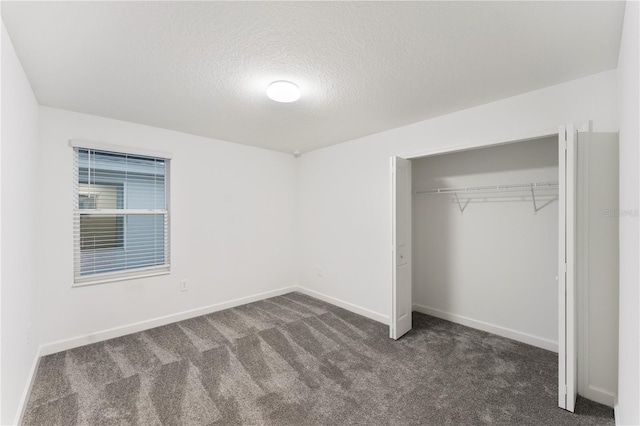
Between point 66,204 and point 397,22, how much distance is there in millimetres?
3490

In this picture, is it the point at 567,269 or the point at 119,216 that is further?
the point at 119,216

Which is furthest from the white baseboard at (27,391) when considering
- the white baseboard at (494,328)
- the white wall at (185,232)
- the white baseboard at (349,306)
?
the white baseboard at (494,328)

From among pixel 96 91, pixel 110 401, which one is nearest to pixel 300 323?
pixel 110 401

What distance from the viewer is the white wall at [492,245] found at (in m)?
2.93

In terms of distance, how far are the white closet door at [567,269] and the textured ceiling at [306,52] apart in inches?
25.4

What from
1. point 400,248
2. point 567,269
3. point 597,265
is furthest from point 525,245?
point 400,248

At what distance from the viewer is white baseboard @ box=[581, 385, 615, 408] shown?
2.09 m

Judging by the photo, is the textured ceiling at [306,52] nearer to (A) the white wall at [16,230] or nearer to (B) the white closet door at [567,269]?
(A) the white wall at [16,230]

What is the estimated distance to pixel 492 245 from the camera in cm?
331

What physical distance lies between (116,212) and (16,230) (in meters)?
1.36

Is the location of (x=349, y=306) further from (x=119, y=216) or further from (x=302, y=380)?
(x=119, y=216)

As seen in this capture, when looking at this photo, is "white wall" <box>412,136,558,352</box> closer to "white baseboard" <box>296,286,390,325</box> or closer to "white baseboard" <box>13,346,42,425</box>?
"white baseboard" <box>296,286,390,325</box>

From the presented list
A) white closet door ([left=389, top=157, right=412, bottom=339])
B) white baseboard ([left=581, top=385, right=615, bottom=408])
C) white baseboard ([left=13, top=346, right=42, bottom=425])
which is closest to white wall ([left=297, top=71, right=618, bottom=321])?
white closet door ([left=389, top=157, right=412, bottom=339])

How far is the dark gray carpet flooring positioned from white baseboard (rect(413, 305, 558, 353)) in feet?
0.29
